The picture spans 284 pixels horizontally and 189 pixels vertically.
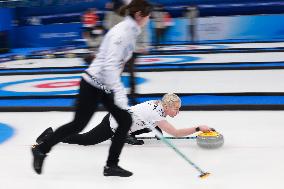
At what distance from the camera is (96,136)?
410 cm

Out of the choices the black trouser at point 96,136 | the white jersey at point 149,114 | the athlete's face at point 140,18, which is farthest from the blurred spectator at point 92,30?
the athlete's face at point 140,18

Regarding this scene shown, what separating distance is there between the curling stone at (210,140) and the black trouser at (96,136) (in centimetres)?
87

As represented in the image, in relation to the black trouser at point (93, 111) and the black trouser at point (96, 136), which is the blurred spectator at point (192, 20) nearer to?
the black trouser at point (96, 136)

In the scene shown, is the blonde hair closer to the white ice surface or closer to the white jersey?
the white jersey

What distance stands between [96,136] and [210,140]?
1120 millimetres

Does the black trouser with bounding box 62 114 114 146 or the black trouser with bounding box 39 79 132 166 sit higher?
the black trouser with bounding box 39 79 132 166

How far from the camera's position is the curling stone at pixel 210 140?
3865 mm

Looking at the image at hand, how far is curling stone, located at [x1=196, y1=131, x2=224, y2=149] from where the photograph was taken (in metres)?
3.87

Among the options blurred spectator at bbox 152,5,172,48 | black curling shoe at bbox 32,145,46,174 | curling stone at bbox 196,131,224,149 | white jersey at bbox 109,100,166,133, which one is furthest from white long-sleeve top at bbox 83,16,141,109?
blurred spectator at bbox 152,5,172,48

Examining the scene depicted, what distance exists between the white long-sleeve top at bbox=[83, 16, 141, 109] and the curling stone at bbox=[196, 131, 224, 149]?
3.65ft

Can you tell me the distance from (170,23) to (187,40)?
955 millimetres

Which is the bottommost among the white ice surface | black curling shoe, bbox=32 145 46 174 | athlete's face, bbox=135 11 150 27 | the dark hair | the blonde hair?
the white ice surface

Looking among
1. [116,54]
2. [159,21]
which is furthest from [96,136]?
[159,21]

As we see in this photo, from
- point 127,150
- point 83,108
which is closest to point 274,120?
point 127,150
